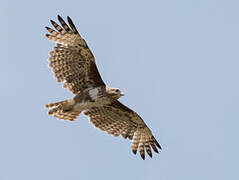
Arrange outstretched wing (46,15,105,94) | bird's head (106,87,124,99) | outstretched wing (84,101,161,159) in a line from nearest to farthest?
1. bird's head (106,87,124,99)
2. outstretched wing (46,15,105,94)
3. outstretched wing (84,101,161,159)

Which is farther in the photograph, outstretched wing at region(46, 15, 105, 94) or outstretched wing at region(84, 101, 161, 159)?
outstretched wing at region(84, 101, 161, 159)

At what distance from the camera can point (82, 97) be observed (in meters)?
16.7

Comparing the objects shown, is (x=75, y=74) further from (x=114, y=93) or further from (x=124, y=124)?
(x=124, y=124)

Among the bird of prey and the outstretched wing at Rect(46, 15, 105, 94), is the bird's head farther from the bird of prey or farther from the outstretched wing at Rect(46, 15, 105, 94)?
the outstretched wing at Rect(46, 15, 105, 94)

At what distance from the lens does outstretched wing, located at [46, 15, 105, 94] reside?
54.6ft

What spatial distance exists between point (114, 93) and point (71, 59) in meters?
1.53

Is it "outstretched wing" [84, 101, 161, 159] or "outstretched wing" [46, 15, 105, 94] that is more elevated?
"outstretched wing" [46, 15, 105, 94]

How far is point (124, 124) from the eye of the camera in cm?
1795

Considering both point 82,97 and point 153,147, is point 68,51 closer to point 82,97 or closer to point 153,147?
point 82,97

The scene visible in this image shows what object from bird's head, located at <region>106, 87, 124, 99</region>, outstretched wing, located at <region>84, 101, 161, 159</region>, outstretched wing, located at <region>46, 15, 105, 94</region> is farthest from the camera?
outstretched wing, located at <region>84, 101, 161, 159</region>

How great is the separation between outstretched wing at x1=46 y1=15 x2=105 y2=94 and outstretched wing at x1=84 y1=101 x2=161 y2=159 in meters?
1.10

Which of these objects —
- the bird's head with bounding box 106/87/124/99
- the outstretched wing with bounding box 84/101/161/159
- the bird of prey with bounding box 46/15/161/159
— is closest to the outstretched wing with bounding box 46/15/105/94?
the bird of prey with bounding box 46/15/161/159

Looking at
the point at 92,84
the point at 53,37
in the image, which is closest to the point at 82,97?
the point at 92,84

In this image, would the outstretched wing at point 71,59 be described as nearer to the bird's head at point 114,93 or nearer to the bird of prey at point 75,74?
the bird of prey at point 75,74
